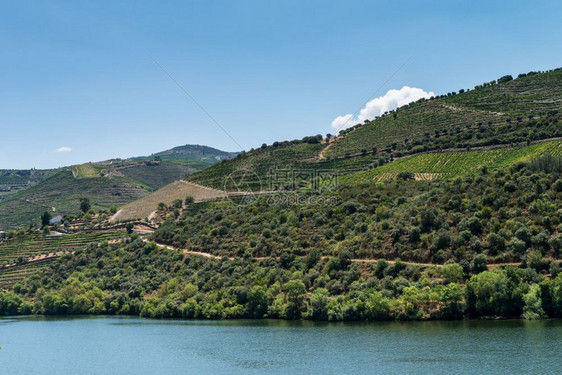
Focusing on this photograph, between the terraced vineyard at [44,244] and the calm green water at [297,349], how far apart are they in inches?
2109

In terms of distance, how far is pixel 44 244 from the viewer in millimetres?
136875

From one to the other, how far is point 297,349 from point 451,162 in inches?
2759

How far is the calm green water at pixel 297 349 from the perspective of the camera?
5097cm

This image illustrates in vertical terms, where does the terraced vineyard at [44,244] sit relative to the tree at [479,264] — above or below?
above

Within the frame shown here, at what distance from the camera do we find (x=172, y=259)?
111 m

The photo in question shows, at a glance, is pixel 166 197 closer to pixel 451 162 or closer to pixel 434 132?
pixel 434 132

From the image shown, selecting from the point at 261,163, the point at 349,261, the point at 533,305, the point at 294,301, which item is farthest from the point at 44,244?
the point at 533,305

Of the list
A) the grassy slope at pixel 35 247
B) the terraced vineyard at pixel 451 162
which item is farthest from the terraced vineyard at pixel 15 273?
the terraced vineyard at pixel 451 162

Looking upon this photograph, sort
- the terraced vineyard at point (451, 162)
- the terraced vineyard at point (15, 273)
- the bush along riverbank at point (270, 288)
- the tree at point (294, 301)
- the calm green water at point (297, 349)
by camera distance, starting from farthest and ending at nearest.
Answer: the terraced vineyard at point (15, 273) < the terraced vineyard at point (451, 162) < the tree at point (294, 301) < the bush along riverbank at point (270, 288) < the calm green water at point (297, 349)

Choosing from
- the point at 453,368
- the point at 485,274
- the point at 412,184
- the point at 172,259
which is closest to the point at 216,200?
the point at 172,259

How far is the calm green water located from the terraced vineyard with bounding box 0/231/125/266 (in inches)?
2109

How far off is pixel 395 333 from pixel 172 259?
187 ft

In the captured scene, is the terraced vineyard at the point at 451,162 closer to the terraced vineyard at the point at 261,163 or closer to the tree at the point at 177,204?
the terraced vineyard at the point at 261,163

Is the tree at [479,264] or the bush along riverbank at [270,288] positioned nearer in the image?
the bush along riverbank at [270,288]
